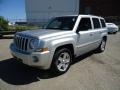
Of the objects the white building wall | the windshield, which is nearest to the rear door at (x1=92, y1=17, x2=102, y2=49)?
the windshield

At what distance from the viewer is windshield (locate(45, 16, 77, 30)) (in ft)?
18.4

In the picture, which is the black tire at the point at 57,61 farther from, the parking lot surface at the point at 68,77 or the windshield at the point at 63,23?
the windshield at the point at 63,23

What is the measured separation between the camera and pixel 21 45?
480 centimetres

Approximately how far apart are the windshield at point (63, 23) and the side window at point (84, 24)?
28 centimetres

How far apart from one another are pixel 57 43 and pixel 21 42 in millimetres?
1105

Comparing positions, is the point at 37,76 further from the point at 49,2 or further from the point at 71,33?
the point at 49,2

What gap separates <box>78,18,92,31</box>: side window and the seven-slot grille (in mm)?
1986

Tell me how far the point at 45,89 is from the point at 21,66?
2.03 metres

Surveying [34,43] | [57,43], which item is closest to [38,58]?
[34,43]

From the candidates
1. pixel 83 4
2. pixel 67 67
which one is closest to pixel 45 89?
pixel 67 67

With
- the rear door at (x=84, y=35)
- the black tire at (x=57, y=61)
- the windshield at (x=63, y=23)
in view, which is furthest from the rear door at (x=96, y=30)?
the black tire at (x=57, y=61)

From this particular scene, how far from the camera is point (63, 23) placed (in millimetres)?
5938

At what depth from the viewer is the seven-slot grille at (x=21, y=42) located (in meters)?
4.63

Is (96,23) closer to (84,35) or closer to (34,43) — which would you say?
(84,35)
